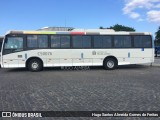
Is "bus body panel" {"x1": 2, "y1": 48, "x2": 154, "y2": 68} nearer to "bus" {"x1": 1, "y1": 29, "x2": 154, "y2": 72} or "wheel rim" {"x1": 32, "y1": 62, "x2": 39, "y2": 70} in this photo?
"bus" {"x1": 1, "y1": 29, "x2": 154, "y2": 72}

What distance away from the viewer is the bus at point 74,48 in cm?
2027

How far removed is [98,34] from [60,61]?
3.41m

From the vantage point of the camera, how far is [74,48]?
69.6 ft

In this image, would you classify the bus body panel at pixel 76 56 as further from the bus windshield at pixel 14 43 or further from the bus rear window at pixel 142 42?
the bus windshield at pixel 14 43

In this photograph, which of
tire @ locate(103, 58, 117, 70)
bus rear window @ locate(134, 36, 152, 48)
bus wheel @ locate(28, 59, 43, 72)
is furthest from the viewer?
bus rear window @ locate(134, 36, 152, 48)

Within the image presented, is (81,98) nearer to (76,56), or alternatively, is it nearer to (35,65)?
(35,65)

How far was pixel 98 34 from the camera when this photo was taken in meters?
21.7

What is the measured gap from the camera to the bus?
66.5ft

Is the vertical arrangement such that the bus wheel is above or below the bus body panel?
below

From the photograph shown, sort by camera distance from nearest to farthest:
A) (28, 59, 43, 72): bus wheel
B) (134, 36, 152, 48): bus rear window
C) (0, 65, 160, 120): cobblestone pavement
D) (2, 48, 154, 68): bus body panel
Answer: (0, 65, 160, 120): cobblestone pavement
(2, 48, 154, 68): bus body panel
(28, 59, 43, 72): bus wheel
(134, 36, 152, 48): bus rear window

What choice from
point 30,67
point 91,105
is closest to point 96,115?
point 91,105

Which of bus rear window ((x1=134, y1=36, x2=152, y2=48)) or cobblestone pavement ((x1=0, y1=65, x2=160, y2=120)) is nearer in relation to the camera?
cobblestone pavement ((x1=0, y1=65, x2=160, y2=120))

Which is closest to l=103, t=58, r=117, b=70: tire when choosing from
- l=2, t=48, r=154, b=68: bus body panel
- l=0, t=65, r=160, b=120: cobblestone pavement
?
l=2, t=48, r=154, b=68: bus body panel

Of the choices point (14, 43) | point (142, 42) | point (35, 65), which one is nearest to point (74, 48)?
point (35, 65)
